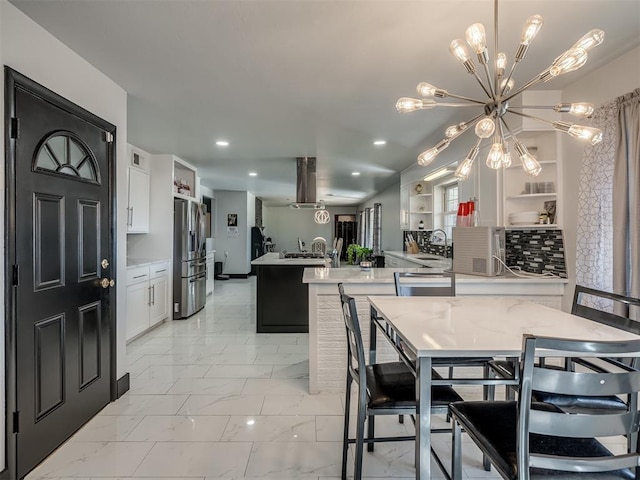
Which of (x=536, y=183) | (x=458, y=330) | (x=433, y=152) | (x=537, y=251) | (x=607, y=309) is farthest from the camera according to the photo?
(x=537, y=251)

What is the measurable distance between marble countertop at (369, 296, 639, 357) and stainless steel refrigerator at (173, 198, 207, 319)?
369cm

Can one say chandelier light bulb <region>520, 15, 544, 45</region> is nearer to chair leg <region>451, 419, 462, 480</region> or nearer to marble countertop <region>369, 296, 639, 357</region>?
marble countertop <region>369, 296, 639, 357</region>

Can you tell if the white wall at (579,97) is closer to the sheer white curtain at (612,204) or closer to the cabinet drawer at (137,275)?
the sheer white curtain at (612,204)

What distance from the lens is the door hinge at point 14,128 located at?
169 centimetres

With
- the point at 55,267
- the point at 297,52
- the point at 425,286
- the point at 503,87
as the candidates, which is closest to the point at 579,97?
the point at 503,87

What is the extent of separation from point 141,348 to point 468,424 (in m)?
3.56

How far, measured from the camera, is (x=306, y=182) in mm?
5387

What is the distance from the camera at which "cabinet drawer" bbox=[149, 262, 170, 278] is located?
441cm

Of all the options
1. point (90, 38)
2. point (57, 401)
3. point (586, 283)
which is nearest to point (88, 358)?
point (57, 401)

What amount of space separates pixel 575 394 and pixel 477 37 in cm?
129

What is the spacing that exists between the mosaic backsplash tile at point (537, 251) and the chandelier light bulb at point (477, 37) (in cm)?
207

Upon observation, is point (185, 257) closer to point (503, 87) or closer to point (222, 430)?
point (222, 430)

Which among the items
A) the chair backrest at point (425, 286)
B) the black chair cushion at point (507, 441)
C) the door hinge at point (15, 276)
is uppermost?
the door hinge at point (15, 276)

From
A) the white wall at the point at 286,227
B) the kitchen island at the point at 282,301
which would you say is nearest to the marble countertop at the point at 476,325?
the kitchen island at the point at 282,301
